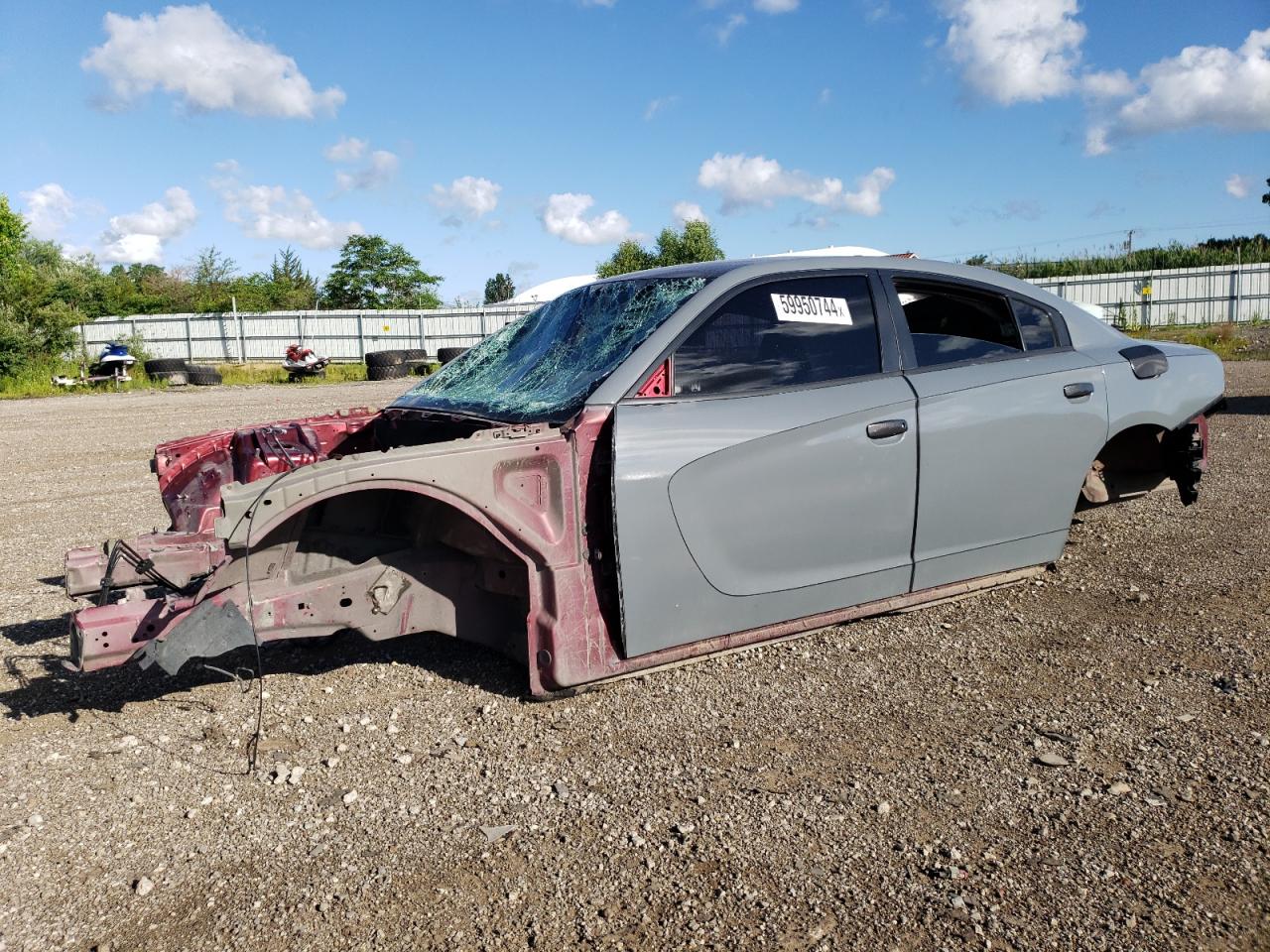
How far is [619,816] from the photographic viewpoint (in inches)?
113

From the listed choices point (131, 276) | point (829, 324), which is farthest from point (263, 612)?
point (131, 276)

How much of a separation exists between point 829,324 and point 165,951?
10.1 feet

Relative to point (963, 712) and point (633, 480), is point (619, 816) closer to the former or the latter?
point (633, 480)

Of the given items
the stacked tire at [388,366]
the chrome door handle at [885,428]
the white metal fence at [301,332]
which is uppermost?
the white metal fence at [301,332]

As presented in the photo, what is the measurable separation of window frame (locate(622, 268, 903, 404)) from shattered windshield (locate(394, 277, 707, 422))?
0.14 meters

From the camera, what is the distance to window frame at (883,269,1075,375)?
418cm

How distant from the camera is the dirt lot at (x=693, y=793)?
2398 millimetres

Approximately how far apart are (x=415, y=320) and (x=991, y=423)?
35530 mm

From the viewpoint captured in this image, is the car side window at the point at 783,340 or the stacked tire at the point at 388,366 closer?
the car side window at the point at 783,340

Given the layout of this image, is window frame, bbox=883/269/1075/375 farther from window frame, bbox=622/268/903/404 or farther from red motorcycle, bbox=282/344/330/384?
red motorcycle, bbox=282/344/330/384

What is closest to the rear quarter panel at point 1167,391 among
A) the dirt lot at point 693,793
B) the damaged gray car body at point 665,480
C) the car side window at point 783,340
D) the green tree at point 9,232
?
the damaged gray car body at point 665,480

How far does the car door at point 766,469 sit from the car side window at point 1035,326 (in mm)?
826

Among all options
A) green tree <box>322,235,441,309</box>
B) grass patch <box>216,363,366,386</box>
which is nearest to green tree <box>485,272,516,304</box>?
green tree <box>322,235,441,309</box>

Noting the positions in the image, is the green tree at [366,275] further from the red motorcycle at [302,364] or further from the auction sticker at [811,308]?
the auction sticker at [811,308]
